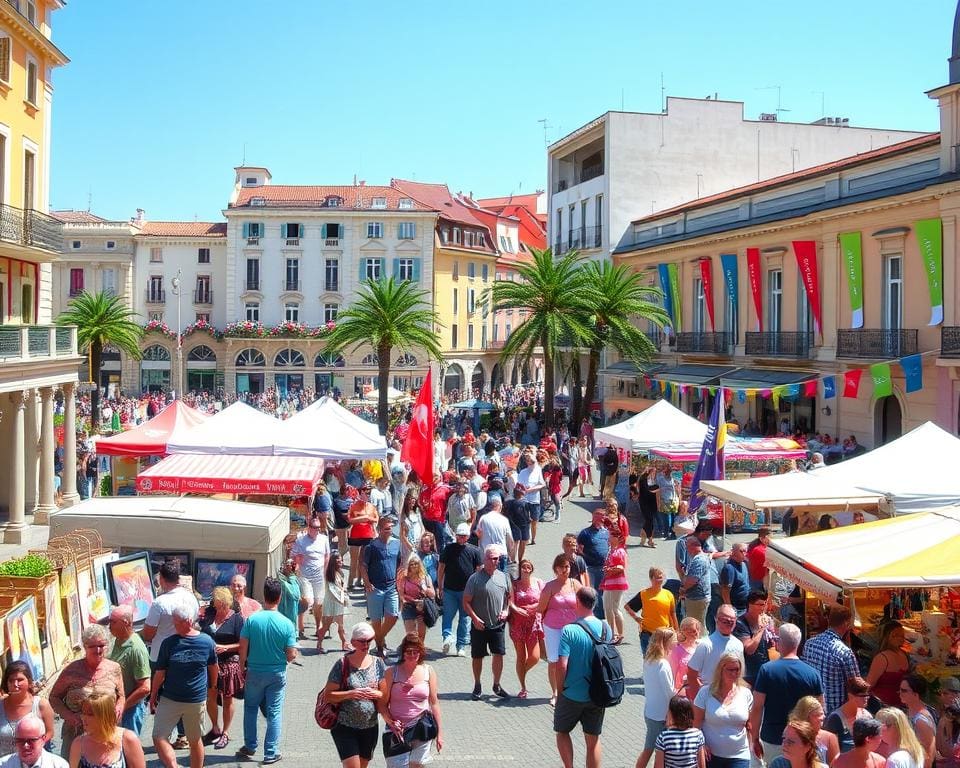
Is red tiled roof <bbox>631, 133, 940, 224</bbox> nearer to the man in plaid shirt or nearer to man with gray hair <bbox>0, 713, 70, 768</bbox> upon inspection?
the man in plaid shirt

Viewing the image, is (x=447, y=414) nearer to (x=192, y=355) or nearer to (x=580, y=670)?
(x=192, y=355)

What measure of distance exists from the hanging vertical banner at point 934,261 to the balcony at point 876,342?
1.12 metres

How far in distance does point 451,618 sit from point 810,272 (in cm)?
2297

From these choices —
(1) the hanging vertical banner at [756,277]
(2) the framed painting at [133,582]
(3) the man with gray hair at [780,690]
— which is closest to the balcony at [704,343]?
(1) the hanging vertical banner at [756,277]

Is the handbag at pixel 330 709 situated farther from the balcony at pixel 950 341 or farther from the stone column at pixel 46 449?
the balcony at pixel 950 341

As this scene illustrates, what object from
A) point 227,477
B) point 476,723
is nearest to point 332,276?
point 227,477

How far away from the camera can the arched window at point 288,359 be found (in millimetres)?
66812

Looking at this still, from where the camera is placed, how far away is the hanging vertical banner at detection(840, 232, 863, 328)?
29.7 m

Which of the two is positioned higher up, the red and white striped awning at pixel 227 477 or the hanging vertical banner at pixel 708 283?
the hanging vertical banner at pixel 708 283

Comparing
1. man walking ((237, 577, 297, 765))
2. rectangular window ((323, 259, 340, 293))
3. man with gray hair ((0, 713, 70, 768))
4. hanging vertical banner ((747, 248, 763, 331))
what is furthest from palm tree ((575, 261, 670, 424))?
rectangular window ((323, 259, 340, 293))

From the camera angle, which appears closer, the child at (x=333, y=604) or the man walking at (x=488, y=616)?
the man walking at (x=488, y=616)

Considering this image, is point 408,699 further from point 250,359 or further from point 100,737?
point 250,359

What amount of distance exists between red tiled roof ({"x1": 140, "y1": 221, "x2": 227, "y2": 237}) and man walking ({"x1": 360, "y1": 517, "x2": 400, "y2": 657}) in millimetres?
59664

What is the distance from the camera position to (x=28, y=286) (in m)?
26.4
